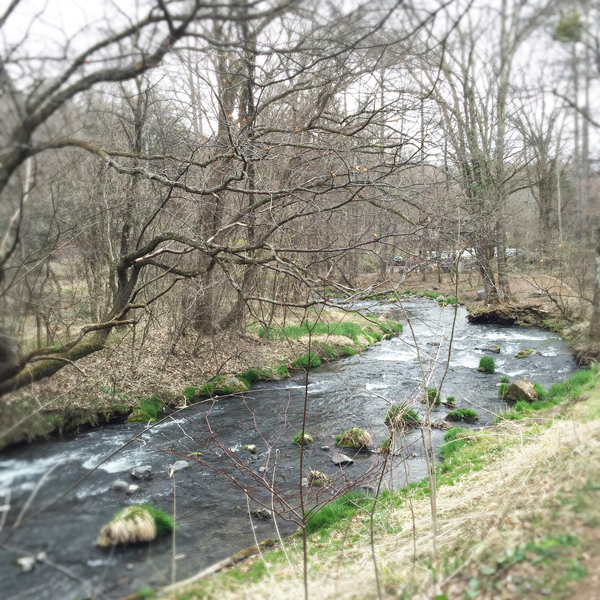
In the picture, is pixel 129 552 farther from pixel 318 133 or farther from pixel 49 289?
pixel 318 133

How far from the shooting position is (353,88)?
7.33 m

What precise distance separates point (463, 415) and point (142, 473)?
538cm

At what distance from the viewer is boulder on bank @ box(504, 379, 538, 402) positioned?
8.74m

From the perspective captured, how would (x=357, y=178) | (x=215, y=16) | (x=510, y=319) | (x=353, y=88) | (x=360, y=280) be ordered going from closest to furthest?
(x=215, y=16), (x=357, y=178), (x=353, y=88), (x=360, y=280), (x=510, y=319)

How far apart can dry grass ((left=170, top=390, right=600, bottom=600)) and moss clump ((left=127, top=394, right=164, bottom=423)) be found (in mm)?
4133

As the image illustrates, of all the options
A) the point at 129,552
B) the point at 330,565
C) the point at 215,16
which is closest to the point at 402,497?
the point at 330,565

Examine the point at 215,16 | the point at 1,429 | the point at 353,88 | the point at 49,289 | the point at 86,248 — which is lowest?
the point at 1,429

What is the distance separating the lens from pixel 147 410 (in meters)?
8.12

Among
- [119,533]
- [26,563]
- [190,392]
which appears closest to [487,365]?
[190,392]

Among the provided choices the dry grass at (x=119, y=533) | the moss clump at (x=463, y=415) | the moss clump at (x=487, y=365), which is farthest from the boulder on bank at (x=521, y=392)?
the dry grass at (x=119, y=533)

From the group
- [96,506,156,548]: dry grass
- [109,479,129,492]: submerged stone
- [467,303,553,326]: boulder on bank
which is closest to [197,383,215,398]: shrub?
[109,479,129,492]: submerged stone

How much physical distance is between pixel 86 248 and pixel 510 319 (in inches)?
545

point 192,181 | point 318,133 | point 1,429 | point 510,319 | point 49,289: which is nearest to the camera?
point 1,429

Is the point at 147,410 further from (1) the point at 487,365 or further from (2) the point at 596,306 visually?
(2) the point at 596,306
